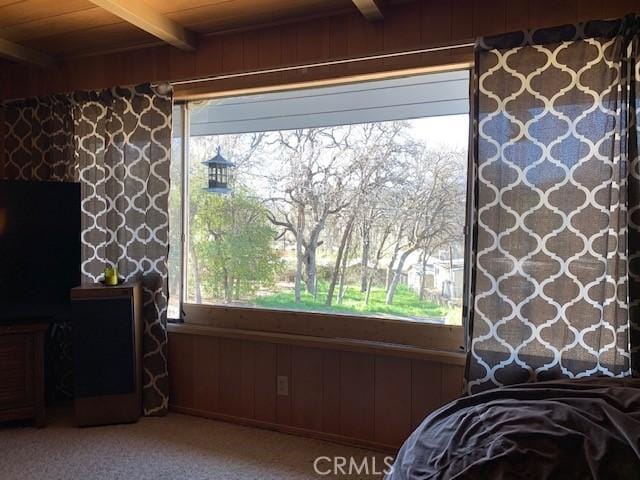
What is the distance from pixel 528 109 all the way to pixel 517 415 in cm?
142

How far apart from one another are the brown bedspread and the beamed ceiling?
188cm

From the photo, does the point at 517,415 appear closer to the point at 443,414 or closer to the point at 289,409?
the point at 443,414

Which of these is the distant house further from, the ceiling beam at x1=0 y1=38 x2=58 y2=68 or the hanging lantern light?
the ceiling beam at x1=0 y1=38 x2=58 y2=68

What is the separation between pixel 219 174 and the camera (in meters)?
3.12

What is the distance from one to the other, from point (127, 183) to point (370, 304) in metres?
1.72

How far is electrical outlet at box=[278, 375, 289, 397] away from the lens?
2.88 m

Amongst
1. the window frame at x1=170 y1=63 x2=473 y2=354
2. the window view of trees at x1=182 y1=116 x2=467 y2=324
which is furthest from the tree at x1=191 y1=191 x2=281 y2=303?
the window frame at x1=170 y1=63 x2=473 y2=354

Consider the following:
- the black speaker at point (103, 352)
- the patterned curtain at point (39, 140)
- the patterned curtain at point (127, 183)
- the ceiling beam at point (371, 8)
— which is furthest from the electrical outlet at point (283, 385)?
the ceiling beam at point (371, 8)

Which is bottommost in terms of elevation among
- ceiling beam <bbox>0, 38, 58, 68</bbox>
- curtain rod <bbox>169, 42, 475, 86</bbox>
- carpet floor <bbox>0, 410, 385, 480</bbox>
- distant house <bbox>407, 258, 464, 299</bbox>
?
carpet floor <bbox>0, 410, 385, 480</bbox>

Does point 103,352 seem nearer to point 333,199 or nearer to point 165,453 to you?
point 165,453

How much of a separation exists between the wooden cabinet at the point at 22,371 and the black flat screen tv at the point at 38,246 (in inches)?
5.7

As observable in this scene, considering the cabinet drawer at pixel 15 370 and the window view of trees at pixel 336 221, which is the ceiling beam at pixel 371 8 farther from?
the cabinet drawer at pixel 15 370

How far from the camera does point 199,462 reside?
2500 millimetres

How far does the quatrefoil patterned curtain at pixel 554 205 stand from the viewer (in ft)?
6.92
